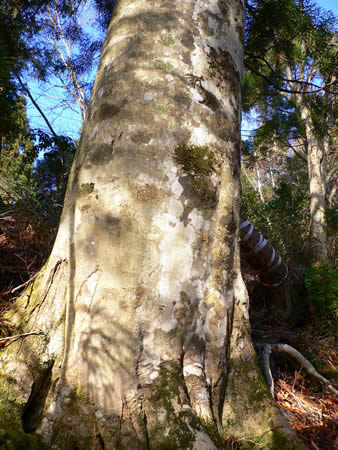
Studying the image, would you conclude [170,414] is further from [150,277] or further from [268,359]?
[268,359]

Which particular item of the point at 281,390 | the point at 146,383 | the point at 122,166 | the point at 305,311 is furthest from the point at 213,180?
the point at 305,311

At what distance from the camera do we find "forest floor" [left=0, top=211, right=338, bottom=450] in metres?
1.78

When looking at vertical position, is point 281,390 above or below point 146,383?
below

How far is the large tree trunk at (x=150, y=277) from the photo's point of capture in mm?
1317

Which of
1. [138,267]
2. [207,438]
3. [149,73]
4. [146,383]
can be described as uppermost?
[149,73]

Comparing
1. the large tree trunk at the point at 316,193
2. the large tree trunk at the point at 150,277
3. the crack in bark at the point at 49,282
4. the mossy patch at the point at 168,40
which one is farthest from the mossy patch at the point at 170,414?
the large tree trunk at the point at 316,193

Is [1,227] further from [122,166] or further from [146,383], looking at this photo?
[146,383]

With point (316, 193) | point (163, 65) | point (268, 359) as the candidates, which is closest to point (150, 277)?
point (163, 65)

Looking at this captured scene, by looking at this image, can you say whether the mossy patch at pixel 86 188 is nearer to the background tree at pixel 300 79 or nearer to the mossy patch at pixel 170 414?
the mossy patch at pixel 170 414

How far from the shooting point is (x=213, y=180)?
1.68m

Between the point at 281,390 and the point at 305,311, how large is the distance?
2.27 metres

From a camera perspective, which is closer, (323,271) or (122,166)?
(122,166)

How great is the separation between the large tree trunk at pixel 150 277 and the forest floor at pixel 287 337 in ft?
1.15

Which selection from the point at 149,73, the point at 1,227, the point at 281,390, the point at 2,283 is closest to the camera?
the point at 149,73
